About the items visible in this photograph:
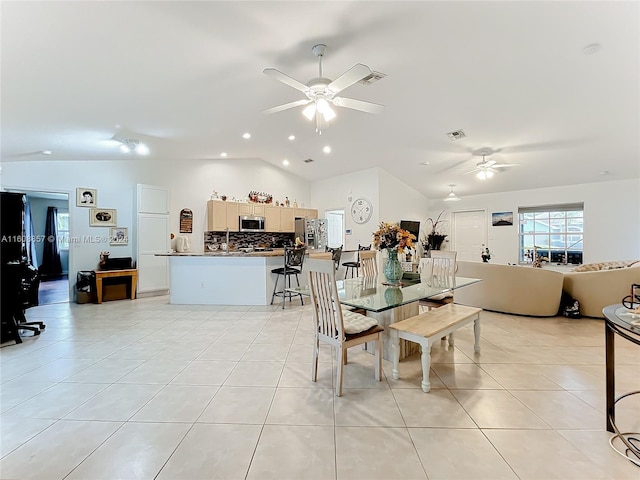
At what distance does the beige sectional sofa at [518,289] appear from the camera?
423 centimetres

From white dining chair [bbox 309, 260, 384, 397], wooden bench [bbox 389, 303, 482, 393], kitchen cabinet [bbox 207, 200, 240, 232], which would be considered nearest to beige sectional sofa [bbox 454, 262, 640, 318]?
wooden bench [bbox 389, 303, 482, 393]

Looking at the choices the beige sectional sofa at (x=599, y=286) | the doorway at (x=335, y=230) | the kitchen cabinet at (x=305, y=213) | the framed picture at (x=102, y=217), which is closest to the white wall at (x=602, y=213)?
the beige sectional sofa at (x=599, y=286)

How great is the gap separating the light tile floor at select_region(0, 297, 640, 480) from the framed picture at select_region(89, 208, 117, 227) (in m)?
2.98

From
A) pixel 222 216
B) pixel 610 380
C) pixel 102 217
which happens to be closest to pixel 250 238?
pixel 222 216

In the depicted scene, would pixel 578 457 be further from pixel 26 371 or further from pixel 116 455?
pixel 26 371

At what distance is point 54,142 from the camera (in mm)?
4328

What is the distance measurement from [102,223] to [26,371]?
395 cm

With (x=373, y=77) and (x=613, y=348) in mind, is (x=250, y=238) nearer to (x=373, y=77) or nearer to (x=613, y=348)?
(x=373, y=77)

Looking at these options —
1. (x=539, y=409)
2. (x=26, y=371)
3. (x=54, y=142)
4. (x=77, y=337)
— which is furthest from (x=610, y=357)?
(x=54, y=142)

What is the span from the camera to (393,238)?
3.08 m

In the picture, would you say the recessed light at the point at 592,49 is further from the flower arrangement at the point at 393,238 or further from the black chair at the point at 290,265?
the black chair at the point at 290,265

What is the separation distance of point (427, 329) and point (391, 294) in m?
0.44

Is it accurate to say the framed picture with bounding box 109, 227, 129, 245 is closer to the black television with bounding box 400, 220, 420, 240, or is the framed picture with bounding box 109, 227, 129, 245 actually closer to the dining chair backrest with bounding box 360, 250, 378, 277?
the dining chair backrest with bounding box 360, 250, 378, 277

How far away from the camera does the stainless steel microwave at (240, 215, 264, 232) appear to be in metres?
7.18
